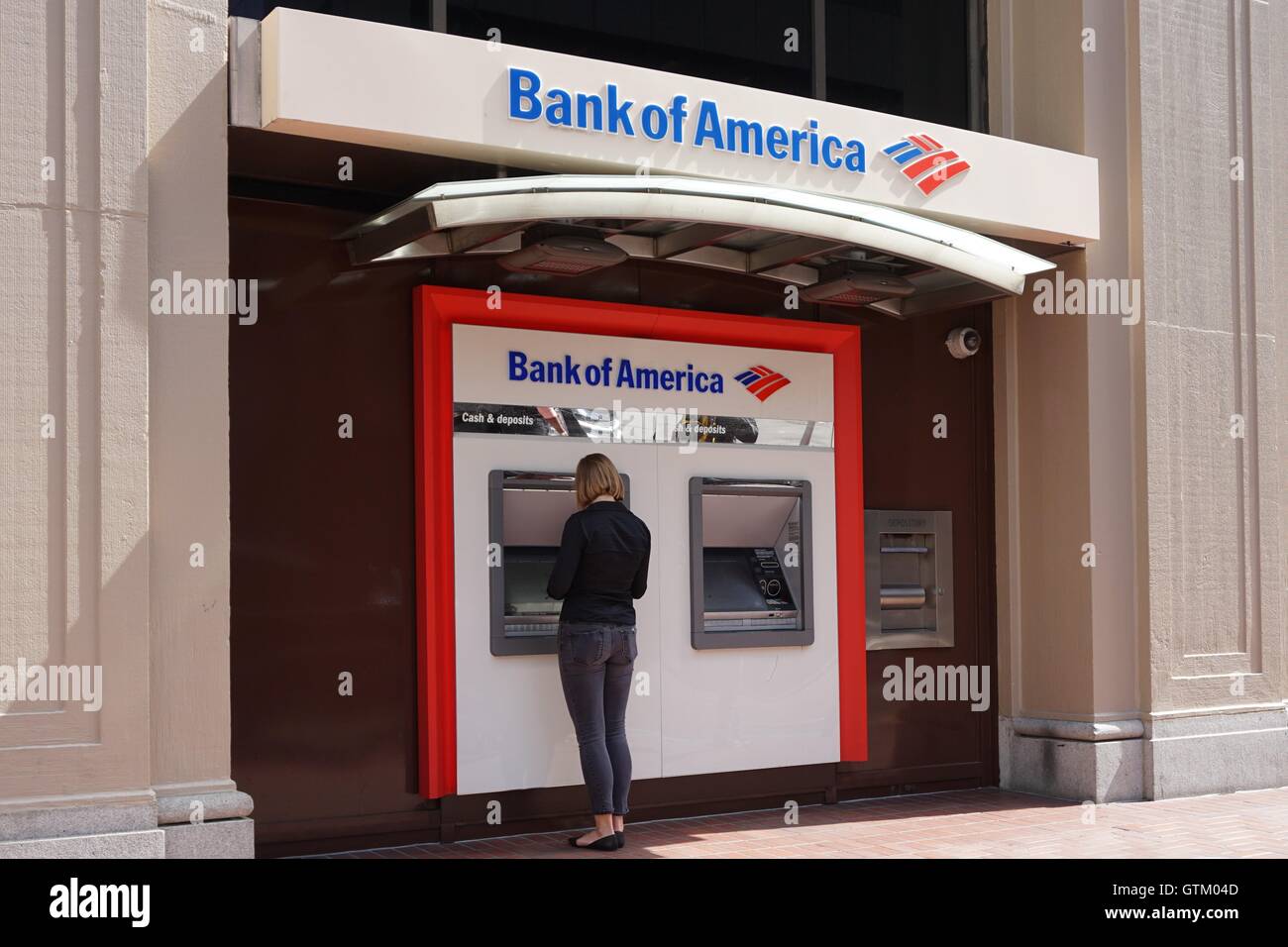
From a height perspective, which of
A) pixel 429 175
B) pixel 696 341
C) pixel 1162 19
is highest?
pixel 1162 19

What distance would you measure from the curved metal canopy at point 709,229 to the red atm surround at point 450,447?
292 millimetres

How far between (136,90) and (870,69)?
418 cm

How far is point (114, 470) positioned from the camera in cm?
502

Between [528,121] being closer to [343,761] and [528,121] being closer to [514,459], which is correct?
[514,459]

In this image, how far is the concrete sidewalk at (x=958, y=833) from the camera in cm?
621

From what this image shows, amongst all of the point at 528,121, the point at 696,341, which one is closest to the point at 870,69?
the point at 696,341

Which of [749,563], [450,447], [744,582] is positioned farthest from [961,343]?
[450,447]

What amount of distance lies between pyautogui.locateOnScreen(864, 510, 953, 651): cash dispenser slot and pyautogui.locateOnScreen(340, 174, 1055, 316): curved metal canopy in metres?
1.25

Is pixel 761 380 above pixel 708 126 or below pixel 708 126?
below

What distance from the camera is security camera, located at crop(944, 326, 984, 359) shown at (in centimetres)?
809

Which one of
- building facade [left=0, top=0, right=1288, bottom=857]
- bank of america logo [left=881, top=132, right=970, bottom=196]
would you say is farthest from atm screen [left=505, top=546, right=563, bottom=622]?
bank of america logo [left=881, top=132, right=970, bottom=196]

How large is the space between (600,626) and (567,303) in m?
1.58

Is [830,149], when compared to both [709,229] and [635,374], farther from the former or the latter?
[635,374]

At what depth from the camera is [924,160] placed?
23.5 feet
